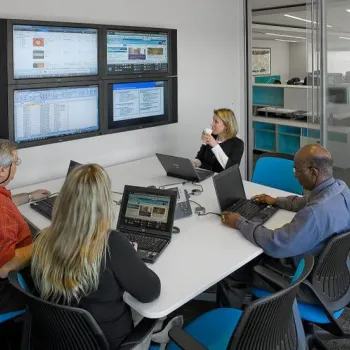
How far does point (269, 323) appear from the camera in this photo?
147 cm

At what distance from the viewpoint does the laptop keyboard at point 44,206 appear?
253cm

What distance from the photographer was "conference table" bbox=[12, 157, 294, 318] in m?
1.67

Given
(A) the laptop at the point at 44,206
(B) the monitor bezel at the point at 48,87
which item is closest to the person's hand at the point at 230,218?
(A) the laptop at the point at 44,206

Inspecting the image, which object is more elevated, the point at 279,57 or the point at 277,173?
the point at 279,57

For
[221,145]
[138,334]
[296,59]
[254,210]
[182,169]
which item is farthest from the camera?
[296,59]

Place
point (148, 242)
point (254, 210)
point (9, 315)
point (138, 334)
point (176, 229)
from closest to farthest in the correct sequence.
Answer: point (138, 334) → point (9, 315) → point (148, 242) → point (176, 229) → point (254, 210)

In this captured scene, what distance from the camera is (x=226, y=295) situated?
2.46 meters

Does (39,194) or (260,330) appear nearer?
(260,330)

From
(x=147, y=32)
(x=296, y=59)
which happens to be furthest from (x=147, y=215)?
(x=296, y=59)

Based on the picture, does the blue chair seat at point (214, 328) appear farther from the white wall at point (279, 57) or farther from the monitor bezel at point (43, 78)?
the white wall at point (279, 57)

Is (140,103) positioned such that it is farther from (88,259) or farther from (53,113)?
(88,259)

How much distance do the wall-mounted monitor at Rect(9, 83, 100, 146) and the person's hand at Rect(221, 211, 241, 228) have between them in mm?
1391

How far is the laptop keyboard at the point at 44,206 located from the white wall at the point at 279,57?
12434 millimetres

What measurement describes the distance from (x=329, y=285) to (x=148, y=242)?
89 centimetres
